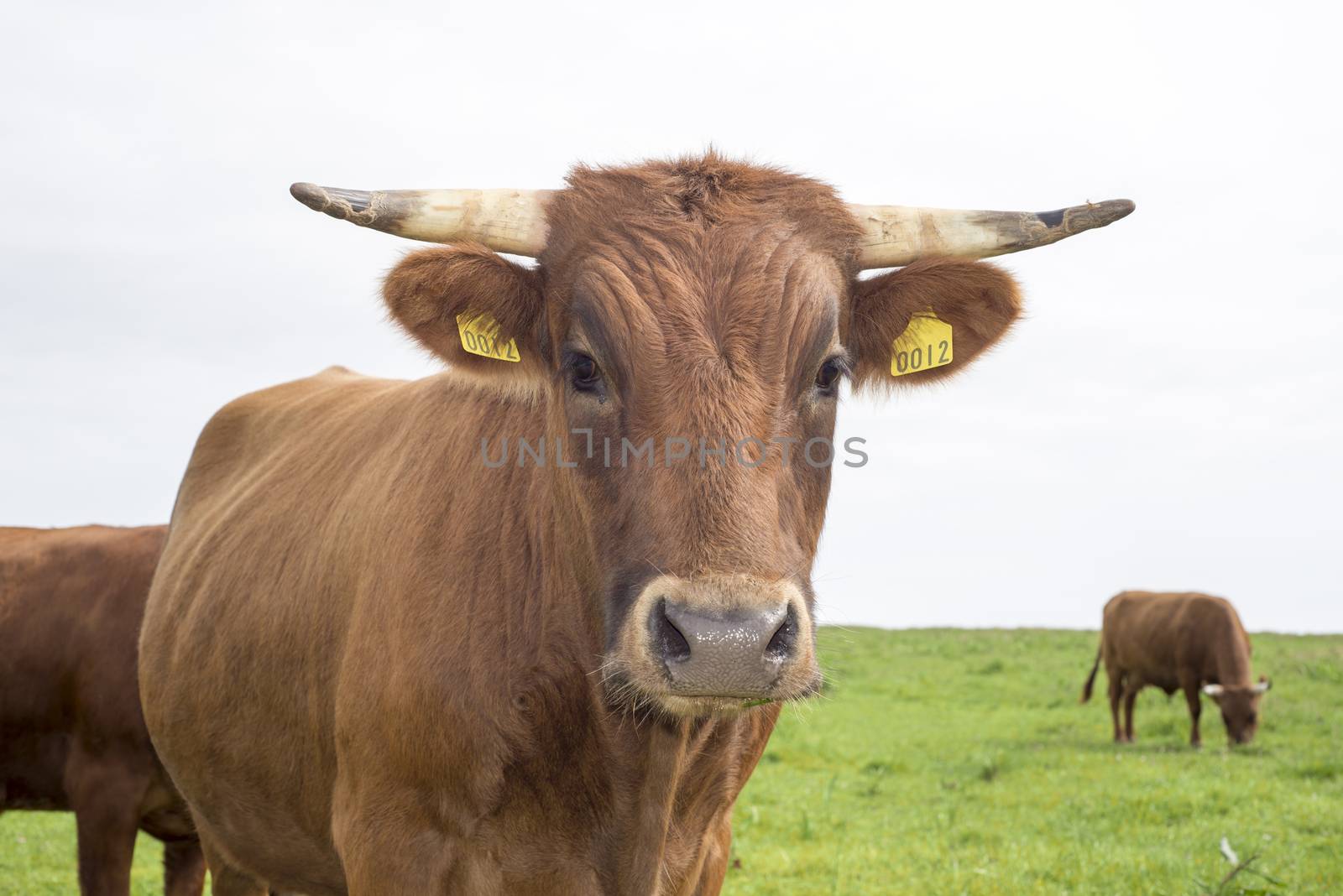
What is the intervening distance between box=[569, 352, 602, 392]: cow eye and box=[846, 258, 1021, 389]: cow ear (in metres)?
0.85

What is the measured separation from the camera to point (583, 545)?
3.31 meters

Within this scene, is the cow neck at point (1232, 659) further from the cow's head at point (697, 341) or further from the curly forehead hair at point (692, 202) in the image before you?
the curly forehead hair at point (692, 202)

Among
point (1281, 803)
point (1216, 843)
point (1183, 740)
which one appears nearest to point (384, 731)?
point (1216, 843)

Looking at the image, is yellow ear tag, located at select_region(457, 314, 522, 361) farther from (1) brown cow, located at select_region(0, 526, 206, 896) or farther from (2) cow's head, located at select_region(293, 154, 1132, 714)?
(1) brown cow, located at select_region(0, 526, 206, 896)

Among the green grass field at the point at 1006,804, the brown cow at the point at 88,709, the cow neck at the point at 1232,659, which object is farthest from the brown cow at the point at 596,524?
Result: the cow neck at the point at 1232,659

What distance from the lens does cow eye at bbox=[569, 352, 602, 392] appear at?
3.21 metres

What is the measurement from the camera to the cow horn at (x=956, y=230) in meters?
3.65

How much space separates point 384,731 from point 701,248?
1.62 metres

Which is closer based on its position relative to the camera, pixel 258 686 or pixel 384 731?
pixel 384 731

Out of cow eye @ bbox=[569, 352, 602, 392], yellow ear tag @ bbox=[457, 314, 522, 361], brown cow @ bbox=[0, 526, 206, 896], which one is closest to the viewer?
cow eye @ bbox=[569, 352, 602, 392]

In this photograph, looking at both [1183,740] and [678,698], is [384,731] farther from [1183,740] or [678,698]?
[1183,740]

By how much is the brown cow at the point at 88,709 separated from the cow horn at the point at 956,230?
18.4 ft

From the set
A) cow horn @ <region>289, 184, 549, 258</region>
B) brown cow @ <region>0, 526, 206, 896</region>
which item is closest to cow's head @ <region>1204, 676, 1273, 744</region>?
brown cow @ <region>0, 526, 206, 896</region>

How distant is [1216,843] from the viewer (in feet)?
29.2
